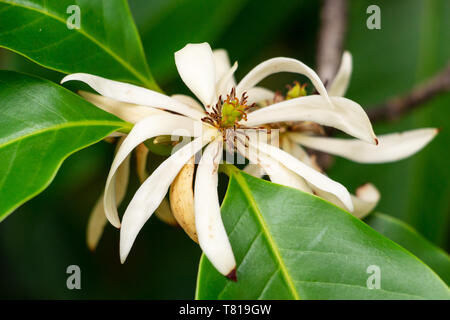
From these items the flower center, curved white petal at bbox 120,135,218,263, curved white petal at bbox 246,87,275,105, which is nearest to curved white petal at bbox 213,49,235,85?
A: curved white petal at bbox 246,87,275,105

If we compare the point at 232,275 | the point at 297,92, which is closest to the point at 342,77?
the point at 297,92

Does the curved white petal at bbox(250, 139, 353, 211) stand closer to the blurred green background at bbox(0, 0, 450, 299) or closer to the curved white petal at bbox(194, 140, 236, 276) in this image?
the curved white petal at bbox(194, 140, 236, 276)

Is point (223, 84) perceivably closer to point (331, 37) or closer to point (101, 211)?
point (101, 211)

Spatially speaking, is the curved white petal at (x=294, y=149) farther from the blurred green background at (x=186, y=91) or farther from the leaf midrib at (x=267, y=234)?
the blurred green background at (x=186, y=91)

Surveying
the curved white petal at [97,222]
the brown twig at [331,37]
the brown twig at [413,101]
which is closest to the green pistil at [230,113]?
the curved white petal at [97,222]

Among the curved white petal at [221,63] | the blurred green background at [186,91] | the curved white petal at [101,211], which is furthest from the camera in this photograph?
the blurred green background at [186,91]
